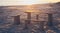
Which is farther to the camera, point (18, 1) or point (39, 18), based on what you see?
point (18, 1)

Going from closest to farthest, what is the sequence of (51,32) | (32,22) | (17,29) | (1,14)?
1. (51,32)
2. (17,29)
3. (32,22)
4. (1,14)

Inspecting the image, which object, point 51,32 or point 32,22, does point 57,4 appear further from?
point 51,32

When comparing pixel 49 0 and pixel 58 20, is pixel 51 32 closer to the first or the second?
pixel 58 20

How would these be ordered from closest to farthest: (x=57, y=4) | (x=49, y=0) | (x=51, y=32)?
(x=51, y=32) < (x=57, y=4) < (x=49, y=0)

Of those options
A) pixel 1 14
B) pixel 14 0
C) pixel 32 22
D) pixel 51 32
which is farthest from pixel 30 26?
pixel 14 0

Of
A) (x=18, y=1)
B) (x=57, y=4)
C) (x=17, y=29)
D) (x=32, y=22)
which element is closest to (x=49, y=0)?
(x=57, y=4)

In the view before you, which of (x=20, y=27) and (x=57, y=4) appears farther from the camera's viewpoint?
(x=57, y=4)

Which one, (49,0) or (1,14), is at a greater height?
(49,0)

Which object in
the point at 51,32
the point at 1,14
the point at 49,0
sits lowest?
the point at 51,32

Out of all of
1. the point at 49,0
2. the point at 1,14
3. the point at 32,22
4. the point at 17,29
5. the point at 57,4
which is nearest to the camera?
the point at 17,29
